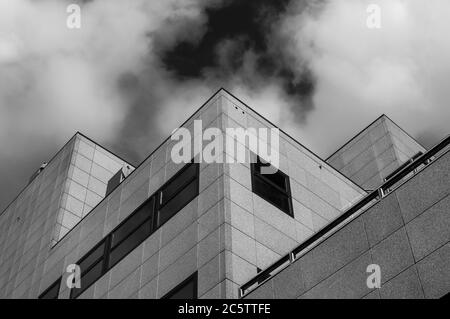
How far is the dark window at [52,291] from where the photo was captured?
28.6 m

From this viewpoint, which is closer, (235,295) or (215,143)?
(235,295)

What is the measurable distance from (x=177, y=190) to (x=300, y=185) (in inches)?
203

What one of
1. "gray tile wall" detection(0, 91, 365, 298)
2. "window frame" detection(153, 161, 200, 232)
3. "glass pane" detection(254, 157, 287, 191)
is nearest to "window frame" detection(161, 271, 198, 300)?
"gray tile wall" detection(0, 91, 365, 298)

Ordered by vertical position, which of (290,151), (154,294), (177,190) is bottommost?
(154,294)

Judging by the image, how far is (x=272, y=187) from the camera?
24.8m

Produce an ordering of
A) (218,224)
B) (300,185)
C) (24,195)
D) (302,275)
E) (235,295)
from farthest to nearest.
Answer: (24,195) < (300,185) < (218,224) < (235,295) < (302,275)

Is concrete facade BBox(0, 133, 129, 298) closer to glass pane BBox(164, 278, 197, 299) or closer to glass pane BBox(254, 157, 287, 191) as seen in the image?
glass pane BBox(164, 278, 197, 299)

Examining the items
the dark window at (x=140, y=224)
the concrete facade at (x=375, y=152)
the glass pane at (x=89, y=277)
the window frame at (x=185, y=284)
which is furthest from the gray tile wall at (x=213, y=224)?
the concrete facade at (x=375, y=152)

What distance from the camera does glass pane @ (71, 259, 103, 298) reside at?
26.3 m

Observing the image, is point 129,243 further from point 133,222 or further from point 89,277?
point 89,277

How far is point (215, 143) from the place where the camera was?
24.2 meters
